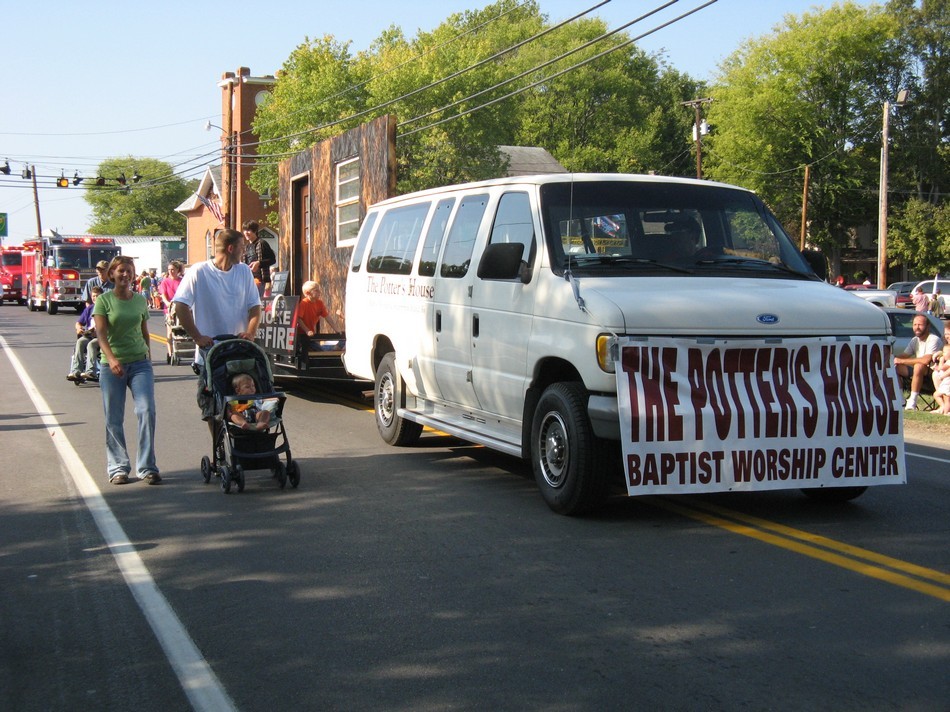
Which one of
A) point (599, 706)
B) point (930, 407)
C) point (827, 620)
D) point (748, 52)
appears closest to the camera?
point (599, 706)

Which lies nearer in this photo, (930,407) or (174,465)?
(174,465)

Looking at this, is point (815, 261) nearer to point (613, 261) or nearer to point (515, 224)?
point (613, 261)

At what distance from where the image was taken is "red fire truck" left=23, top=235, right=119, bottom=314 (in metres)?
43.2

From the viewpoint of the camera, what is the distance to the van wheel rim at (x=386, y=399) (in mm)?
10484

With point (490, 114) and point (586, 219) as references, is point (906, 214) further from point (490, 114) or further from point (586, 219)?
point (586, 219)

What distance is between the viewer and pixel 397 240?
10750mm

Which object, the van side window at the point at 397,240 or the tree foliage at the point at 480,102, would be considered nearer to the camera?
the van side window at the point at 397,240

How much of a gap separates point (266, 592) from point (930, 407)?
12.4 meters

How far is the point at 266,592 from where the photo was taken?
19.0 ft

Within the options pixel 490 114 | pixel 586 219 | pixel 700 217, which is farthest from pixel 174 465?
pixel 490 114

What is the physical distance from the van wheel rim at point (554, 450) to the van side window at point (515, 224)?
4.07 feet

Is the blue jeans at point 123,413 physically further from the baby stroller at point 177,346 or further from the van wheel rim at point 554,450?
the baby stroller at point 177,346

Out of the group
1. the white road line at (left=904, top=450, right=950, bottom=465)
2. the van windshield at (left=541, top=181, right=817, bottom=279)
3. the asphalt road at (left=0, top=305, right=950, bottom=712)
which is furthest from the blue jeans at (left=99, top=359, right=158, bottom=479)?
the white road line at (left=904, top=450, right=950, bottom=465)

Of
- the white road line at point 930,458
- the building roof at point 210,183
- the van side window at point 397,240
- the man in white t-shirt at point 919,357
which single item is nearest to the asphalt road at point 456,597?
the white road line at point 930,458
